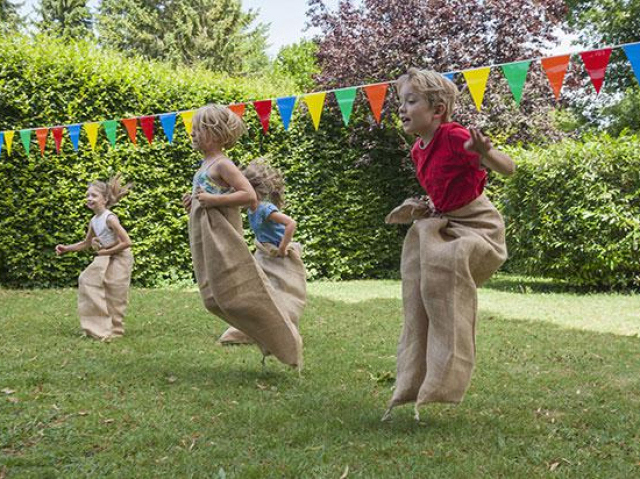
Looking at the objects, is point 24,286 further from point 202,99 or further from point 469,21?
point 469,21

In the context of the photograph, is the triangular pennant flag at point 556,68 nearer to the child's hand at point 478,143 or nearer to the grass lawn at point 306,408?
the grass lawn at point 306,408

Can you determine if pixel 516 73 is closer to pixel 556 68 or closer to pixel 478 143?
pixel 556 68

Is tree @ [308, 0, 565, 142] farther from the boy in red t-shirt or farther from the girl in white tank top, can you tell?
the boy in red t-shirt

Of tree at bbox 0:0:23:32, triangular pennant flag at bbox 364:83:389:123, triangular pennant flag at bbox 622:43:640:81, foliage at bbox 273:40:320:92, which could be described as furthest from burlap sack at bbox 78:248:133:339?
foliage at bbox 273:40:320:92

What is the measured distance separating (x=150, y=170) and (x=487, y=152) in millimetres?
9200

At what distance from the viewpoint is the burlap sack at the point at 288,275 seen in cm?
563

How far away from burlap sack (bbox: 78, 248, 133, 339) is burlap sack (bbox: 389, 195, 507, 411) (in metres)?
3.76

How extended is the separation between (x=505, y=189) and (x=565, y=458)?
31.1ft

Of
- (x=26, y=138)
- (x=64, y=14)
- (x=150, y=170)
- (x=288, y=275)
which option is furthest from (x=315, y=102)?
(x=64, y=14)

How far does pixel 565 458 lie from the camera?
3.11 metres

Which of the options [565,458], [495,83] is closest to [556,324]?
[565,458]

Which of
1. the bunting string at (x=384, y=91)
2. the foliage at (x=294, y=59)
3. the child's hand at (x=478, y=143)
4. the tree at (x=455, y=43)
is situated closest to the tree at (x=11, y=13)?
the foliage at (x=294, y=59)

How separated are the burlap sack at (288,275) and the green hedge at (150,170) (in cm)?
599

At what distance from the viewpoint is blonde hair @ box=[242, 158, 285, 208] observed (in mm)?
5926
